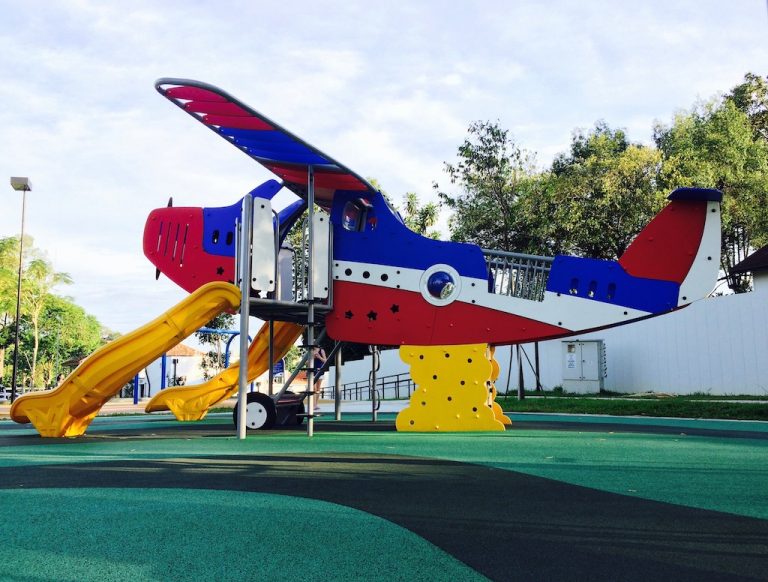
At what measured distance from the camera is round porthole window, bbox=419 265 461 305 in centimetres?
941

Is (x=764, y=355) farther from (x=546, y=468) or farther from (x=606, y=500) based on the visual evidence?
(x=606, y=500)

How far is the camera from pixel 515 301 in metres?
9.27

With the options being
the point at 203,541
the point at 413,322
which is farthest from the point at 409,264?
the point at 203,541

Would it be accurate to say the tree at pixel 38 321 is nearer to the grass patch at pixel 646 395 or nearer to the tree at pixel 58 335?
the tree at pixel 58 335

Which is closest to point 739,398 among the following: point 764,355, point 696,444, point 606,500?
point 764,355

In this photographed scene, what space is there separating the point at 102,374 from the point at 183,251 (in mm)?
2643

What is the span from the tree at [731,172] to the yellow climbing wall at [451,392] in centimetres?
1785

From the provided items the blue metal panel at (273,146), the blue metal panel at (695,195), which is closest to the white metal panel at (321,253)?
the blue metal panel at (273,146)

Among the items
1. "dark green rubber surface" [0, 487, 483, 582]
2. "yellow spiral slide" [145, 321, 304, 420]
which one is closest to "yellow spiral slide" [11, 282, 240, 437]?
"yellow spiral slide" [145, 321, 304, 420]

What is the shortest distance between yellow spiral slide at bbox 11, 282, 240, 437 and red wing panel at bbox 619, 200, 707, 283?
614 centimetres

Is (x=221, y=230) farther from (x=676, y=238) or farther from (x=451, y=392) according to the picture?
(x=676, y=238)

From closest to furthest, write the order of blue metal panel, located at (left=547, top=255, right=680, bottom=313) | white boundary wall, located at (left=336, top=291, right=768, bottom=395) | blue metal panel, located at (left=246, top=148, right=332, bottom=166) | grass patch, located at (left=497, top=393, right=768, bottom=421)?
blue metal panel, located at (left=547, top=255, right=680, bottom=313) < blue metal panel, located at (left=246, top=148, right=332, bottom=166) < grass patch, located at (left=497, top=393, right=768, bottom=421) < white boundary wall, located at (left=336, top=291, right=768, bottom=395)

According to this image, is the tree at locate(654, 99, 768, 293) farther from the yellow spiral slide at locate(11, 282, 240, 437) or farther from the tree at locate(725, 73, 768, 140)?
the yellow spiral slide at locate(11, 282, 240, 437)

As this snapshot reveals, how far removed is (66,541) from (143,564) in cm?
61
